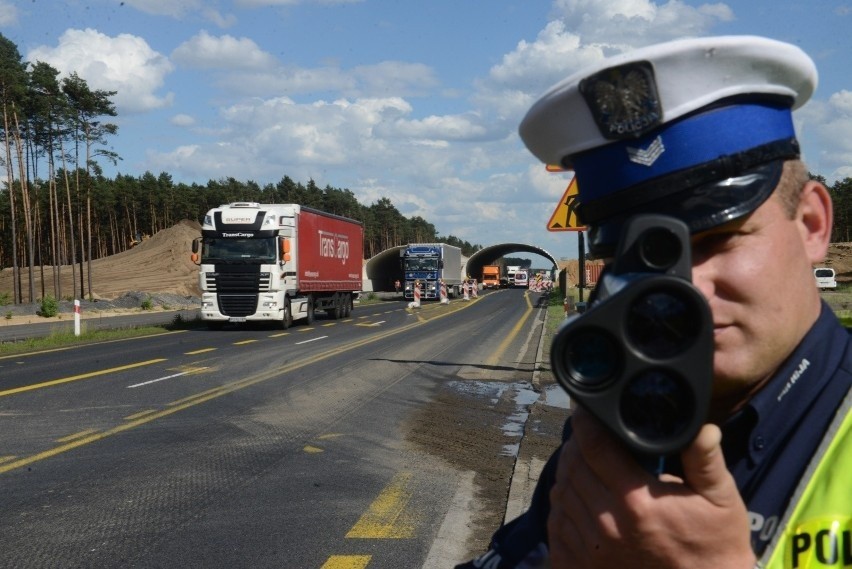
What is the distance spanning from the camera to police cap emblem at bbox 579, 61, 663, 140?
1248 mm

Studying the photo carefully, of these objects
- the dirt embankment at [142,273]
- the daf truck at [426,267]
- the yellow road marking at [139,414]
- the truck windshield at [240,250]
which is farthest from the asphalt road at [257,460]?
the dirt embankment at [142,273]

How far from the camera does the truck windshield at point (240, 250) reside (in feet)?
91.8

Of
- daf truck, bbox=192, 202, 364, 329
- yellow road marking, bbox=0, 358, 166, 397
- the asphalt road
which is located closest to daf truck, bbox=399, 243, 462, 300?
daf truck, bbox=192, 202, 364, 329

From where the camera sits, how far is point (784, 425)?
122 cm

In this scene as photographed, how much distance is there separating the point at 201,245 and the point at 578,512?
28552mm

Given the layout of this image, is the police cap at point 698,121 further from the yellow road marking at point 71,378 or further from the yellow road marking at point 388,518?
the yellow road marking at point 71,378

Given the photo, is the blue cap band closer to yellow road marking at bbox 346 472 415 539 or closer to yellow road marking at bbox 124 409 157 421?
yellow road marking at bbox 346 472 415 539

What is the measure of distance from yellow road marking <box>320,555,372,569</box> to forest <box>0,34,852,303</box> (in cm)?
495

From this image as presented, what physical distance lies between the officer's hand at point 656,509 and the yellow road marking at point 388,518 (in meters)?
5.06

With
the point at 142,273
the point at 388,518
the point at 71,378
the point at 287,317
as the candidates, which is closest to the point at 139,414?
the point at 71,378

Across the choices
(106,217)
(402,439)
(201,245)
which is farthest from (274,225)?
(106,217)

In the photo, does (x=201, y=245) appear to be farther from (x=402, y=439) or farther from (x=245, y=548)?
(x=245, y=548)

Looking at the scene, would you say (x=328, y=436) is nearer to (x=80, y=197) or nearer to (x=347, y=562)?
(x=347, y=562)

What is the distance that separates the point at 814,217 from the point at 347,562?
4.58 m
